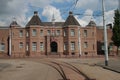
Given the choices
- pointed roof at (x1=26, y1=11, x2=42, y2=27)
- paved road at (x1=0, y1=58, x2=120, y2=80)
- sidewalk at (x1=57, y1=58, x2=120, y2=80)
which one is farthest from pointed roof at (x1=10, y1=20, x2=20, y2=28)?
sidewalk at (x1=57, y1=58, x2=120, y2=80)

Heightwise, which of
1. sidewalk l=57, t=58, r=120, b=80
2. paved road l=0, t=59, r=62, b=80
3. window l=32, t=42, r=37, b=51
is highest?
window l=32, t=42, r=37, b=51

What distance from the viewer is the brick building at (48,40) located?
66375 millimetres

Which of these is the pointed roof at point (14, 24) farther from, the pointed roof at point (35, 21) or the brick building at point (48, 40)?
the pointed roof at point (35, 21)

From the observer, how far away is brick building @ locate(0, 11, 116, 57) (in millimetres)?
66375

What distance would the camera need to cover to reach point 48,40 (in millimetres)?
67250

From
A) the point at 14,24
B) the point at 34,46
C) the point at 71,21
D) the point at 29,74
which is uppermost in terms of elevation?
the point at 71,21

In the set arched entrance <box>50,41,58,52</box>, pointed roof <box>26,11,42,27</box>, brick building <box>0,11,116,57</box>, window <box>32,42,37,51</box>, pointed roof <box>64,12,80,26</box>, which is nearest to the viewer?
window <box>32,42,37,51</box>

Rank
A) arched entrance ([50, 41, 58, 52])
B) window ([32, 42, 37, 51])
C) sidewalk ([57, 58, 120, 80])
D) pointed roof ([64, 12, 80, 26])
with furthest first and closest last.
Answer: arched entrance ([50, 41, 58, 52]) → pointed roof ([64, 12, 80, 26]) → window ([32, 42, 37, 51]) → sidewalk ([57, 58, 120, 80])

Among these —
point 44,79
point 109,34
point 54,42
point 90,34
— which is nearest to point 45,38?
point 54,42

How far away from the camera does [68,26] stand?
220 ft

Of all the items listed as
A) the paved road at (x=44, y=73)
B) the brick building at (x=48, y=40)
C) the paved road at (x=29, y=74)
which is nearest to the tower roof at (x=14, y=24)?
the brick building at (x=48, y=40)

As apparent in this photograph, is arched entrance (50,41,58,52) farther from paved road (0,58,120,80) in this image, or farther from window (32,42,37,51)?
paved road (0,58,120,80)

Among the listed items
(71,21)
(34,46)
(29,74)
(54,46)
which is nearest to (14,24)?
(34,46)

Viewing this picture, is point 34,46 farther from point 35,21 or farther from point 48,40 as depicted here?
point 35,21
